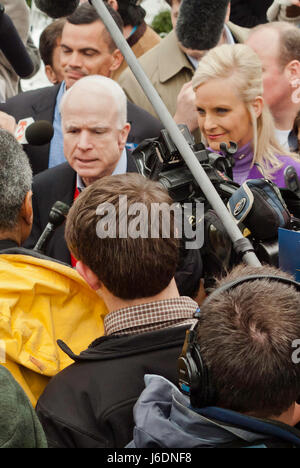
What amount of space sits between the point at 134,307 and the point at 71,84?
2.08m

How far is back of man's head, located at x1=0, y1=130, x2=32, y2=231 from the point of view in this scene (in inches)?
82.9

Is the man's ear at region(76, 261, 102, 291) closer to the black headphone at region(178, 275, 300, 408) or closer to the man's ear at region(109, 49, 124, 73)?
the black headphone at region(178, 275, 300, 408)

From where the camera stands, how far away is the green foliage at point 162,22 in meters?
7.31

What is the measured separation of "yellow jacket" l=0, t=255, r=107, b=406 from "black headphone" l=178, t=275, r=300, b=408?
521mm

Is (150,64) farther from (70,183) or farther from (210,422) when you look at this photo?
(210,422)

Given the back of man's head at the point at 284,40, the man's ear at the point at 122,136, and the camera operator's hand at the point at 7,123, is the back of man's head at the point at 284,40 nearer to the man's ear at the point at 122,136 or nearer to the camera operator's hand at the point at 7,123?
the man's ear at the point at 122,136

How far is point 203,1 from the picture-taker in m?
3.54

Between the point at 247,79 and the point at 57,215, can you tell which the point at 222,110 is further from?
the point at 57,215

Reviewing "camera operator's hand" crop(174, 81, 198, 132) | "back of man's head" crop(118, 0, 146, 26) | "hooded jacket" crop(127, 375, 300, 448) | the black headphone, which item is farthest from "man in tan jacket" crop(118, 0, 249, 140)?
"hooded jacket" crop(127, 375, 300, 448)

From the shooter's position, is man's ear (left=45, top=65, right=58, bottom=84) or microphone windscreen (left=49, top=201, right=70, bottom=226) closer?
microphone windscreen (left=49, top=201, right=70, bottom=226)

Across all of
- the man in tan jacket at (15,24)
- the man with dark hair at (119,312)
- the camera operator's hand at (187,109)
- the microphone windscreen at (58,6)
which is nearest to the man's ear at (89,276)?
the man with dark hair at (119,312)

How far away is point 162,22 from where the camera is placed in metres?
7.33

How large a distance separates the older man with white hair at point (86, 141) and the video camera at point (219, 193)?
2.06ft
